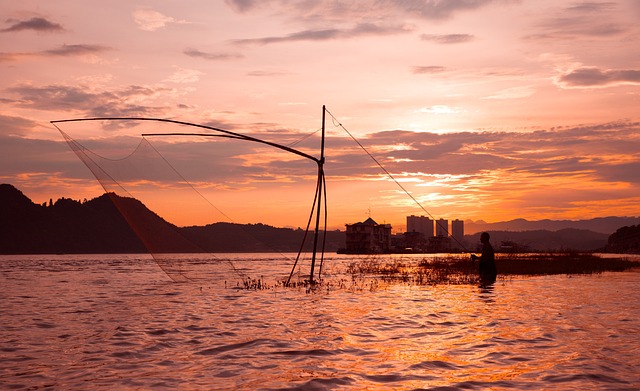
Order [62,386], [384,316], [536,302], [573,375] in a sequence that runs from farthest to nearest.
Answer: [536,302] → [384,316] → [573,375] → [62,386]

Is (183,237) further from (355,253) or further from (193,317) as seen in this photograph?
(355,253)

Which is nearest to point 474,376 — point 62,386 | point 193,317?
point 62,386

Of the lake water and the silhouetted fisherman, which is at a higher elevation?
the silhouetted fisherman

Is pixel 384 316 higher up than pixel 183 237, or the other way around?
pixel 183 237

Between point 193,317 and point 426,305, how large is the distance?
7934 mm

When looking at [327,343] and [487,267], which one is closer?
[327,343]

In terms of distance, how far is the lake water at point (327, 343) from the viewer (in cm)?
912

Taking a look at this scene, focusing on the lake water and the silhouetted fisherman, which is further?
the silhouetted fisherman

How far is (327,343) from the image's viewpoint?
12438 mm

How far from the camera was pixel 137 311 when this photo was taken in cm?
1909

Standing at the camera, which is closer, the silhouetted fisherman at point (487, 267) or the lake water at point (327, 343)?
the lake water at point (327, 343)

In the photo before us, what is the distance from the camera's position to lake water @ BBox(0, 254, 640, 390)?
9.12 metres

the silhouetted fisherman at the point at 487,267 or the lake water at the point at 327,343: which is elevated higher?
the silhouetted fisherman at the point at 487,267

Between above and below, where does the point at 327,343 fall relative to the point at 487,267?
below
